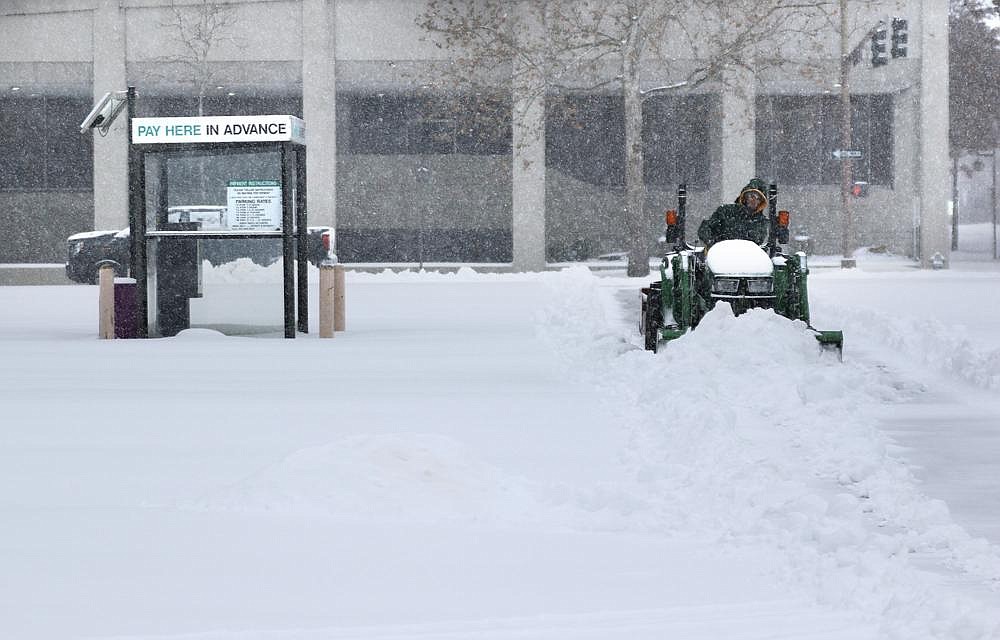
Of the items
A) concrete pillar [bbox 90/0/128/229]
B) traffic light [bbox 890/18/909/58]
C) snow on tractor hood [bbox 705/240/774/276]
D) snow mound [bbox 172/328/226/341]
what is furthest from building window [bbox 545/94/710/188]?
snow on tractor hood [bbox 705/240/774/276]

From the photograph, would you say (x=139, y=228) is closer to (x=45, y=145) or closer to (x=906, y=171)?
(x=45, y=145)

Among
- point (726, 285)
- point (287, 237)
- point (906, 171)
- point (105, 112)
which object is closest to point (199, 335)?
point (287, 237)

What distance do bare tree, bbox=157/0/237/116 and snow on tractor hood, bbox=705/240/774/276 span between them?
33302 millimetres

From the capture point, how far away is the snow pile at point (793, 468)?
5570 millimetres

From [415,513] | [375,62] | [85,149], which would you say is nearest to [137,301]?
[415,513]

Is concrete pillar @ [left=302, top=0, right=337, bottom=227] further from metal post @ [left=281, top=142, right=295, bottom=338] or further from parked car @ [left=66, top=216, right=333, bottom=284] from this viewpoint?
metal post @ [left=281, top=142, right=295, bottom=338]

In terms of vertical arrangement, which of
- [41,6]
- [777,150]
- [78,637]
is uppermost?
[41,6]

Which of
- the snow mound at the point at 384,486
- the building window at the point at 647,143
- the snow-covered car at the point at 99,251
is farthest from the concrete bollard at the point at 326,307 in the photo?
the building window at the point at 647,143

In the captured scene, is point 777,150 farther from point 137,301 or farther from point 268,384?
point 268,384

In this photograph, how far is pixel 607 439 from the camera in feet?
30.2

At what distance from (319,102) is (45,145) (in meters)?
11.0

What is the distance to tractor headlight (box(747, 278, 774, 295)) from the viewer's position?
46.7ft

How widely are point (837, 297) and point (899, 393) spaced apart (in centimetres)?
1550

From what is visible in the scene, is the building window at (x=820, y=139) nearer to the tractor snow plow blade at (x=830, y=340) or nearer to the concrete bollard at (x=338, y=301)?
the concrete bollard at (x=338, y=301)
